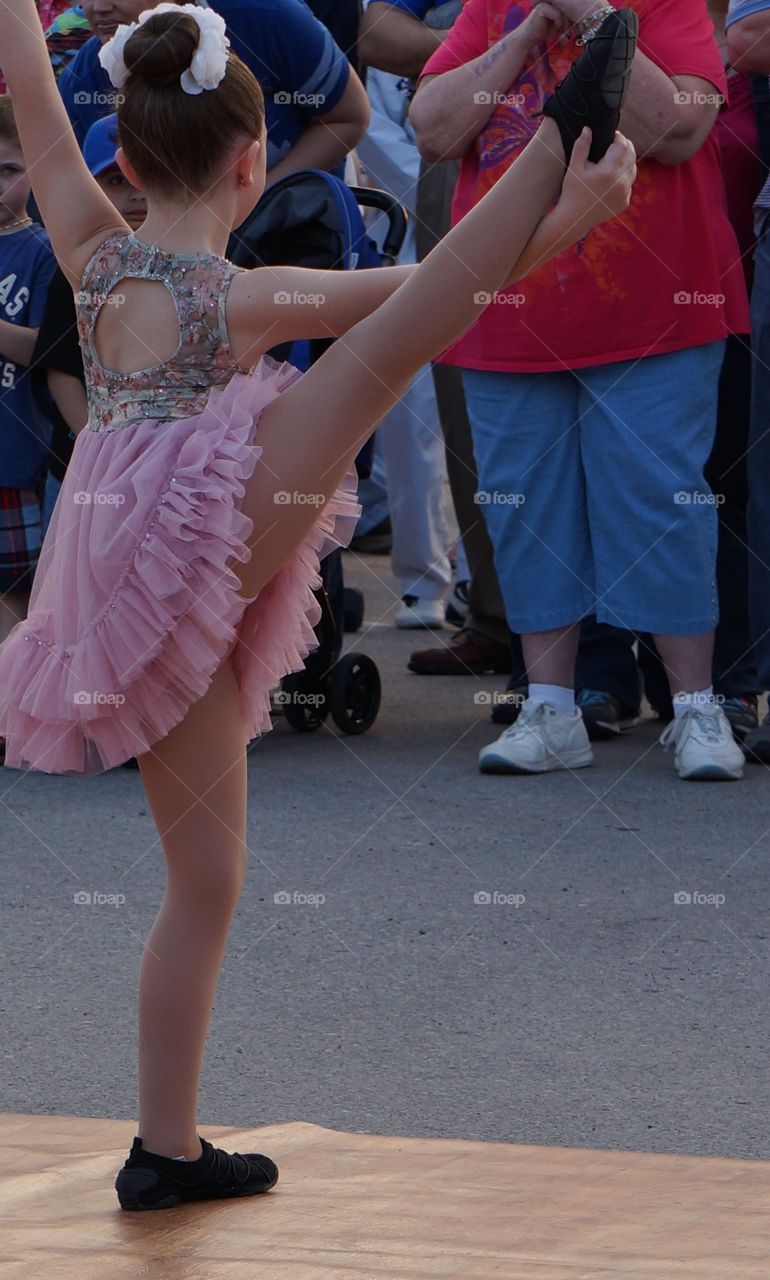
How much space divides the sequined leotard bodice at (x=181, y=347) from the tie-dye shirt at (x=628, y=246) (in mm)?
2135

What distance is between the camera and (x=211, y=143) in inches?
92.5

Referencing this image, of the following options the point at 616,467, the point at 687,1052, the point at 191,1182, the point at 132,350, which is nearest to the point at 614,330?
the point at 616,467

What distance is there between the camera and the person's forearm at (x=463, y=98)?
170 inches

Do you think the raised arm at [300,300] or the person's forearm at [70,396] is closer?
the raised arm at [300,300]

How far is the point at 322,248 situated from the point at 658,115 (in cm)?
87

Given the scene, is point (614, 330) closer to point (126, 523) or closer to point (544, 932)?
point (544, 932)
